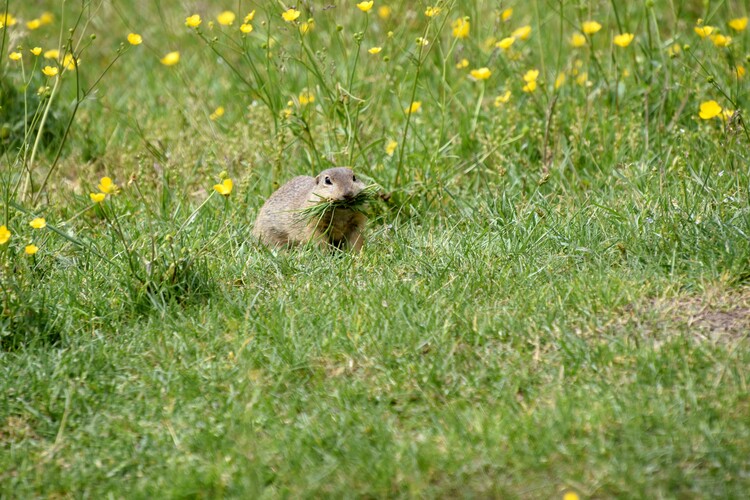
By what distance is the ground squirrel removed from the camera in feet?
16.1

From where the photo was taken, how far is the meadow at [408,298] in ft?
10.6

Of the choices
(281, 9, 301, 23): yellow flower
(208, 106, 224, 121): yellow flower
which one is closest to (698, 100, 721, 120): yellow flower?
(281, 9, 301, 23): yellow flower

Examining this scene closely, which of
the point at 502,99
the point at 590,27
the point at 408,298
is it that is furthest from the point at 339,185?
the point at 590,27

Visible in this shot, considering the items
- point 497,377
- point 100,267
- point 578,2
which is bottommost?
point 497,377

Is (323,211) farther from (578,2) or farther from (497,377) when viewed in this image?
(578,2)

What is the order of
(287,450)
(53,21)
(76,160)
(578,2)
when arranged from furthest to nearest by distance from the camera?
(53,21), (76,160), (578,2), (287,450)

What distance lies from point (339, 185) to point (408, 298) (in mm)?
888

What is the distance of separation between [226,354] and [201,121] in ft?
9.79

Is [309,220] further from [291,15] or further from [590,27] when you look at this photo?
[590,27]

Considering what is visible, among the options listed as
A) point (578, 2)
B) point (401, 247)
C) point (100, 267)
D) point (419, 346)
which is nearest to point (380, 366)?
point (419, 346)

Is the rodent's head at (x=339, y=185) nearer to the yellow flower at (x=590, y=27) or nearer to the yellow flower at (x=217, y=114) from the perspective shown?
the yellow flower at (x=217, y=114)

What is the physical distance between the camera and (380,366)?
12.2 ft

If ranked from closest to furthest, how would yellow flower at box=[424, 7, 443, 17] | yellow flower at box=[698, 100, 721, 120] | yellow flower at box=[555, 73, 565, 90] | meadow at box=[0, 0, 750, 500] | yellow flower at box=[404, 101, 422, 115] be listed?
1. meadow at box=[0, 0, 750, 500]
2. yellow flower at box=[698, 100, 721, 120]
3. yellow flower at box=[424, 7, 443, 17]
4. yellow flower at box=[404, 101, 422, 115]
5. yellow flower at box=[555, 73, 565, 90]

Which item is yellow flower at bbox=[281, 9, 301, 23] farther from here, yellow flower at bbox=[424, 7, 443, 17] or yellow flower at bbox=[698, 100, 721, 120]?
yellow flower at bbox=[698, 100, 721, 120]
